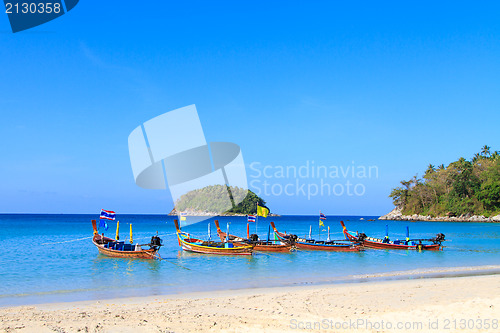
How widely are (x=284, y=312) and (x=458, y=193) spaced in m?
121

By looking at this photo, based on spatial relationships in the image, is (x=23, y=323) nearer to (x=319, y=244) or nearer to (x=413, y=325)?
(x=413, y=325)

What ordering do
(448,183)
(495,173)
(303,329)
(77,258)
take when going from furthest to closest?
1. (448,183)
2. (495,173)
3. (77,258)
4. (303,329)

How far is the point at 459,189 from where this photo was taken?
375 feet

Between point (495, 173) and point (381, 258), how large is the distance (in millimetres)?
92976

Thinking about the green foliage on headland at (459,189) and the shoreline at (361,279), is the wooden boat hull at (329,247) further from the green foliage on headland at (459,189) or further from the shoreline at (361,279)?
the green foliage on headland at (459,189)

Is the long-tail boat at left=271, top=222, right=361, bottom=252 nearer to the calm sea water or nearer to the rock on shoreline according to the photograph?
the calm sea water

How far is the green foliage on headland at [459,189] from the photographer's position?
108438 mm

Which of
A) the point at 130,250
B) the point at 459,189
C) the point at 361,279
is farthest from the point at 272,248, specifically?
the point at 459,189

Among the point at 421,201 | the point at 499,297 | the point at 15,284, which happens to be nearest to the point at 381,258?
the point at 499,297

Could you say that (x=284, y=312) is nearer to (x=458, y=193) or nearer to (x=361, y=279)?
(x=361, y=279)

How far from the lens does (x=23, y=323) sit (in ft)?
36.0

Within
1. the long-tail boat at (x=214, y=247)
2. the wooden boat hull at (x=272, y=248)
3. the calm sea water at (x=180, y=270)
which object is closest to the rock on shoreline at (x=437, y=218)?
the calm sea water at (x=180, y=270)

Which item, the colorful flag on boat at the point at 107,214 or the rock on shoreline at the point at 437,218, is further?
the rock on shoreline at the point at 437,218

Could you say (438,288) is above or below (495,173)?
below
